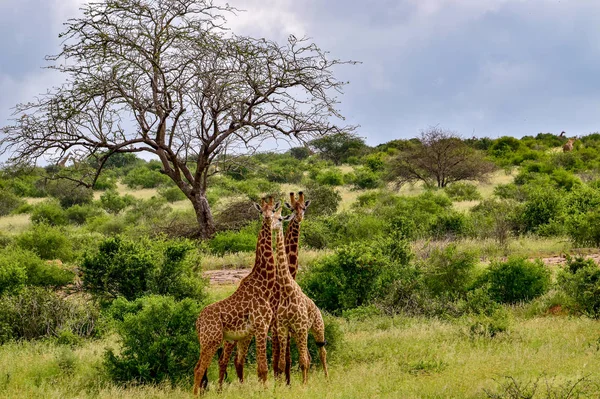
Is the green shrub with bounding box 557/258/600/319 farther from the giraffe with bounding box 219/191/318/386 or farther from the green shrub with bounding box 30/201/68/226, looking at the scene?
the green shrub with bounding box 30/201/68/226

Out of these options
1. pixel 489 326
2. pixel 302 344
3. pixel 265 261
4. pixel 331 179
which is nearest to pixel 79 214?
pixel 331 179

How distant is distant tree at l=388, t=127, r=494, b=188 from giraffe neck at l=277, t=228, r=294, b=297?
106 ft

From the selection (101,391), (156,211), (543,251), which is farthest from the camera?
(156,211)

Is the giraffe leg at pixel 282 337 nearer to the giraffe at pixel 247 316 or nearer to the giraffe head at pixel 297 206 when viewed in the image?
the giraffe at pixel 247 316

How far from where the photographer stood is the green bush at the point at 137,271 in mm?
12672

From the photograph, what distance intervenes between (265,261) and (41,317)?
609 cm

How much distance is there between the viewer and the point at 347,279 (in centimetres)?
1309

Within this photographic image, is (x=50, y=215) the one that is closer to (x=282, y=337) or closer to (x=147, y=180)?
(x=147, y=180)

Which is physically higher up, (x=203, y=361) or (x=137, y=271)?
(x=137, y=271)

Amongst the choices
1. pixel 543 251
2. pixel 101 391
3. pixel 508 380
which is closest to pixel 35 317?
pixel 101 391

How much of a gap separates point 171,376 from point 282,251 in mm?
2581

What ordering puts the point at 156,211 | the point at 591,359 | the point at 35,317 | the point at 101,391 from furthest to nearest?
the point at 156,211 → the point at 35,317 → the point at 591,359 → the point at 101,391

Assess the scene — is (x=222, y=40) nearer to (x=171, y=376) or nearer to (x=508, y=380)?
(x=171, y=376)

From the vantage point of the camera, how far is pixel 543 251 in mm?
18500
